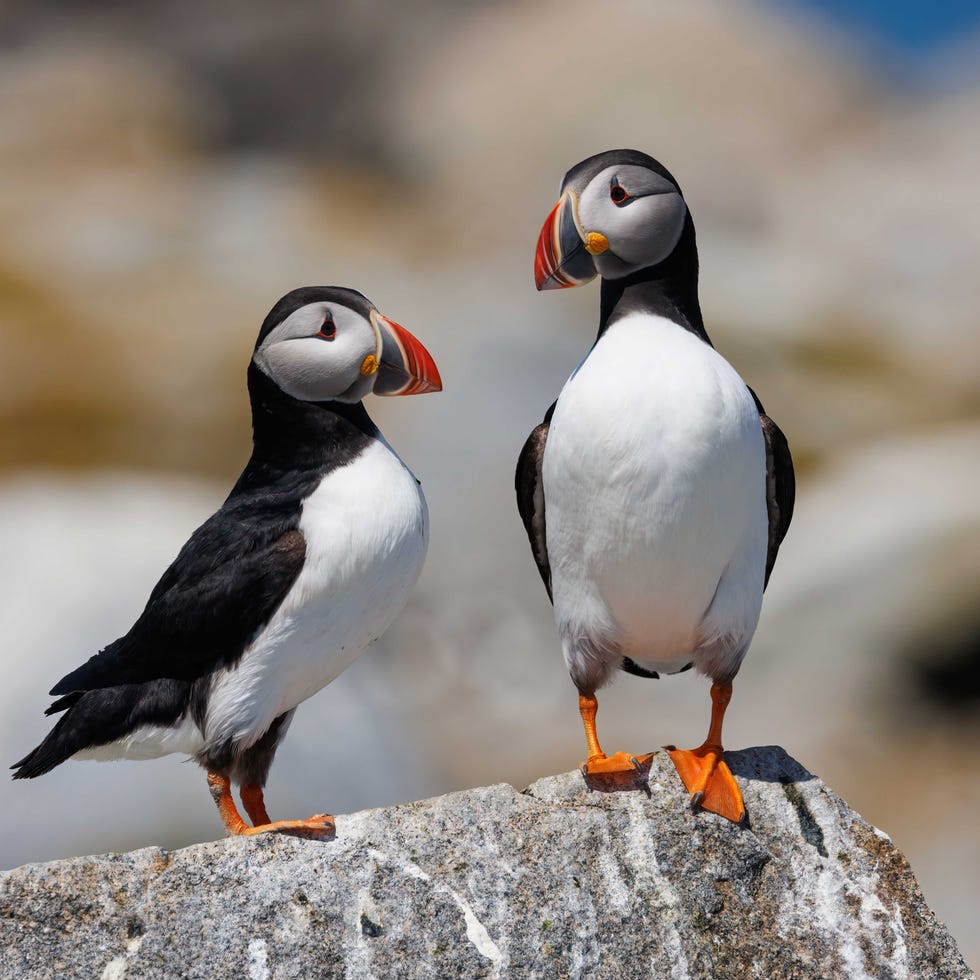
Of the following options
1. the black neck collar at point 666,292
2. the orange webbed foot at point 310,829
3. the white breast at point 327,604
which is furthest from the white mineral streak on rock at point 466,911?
the black neck collar at point 666,292

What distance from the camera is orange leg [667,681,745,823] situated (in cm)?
401

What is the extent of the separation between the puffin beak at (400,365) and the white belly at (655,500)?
16.4 inches

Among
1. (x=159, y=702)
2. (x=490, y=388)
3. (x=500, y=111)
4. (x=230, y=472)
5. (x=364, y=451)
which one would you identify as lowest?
(x=159, y=702)

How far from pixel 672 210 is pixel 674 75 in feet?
36.9

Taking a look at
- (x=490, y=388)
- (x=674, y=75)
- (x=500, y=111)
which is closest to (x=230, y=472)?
(x=490, y=388)

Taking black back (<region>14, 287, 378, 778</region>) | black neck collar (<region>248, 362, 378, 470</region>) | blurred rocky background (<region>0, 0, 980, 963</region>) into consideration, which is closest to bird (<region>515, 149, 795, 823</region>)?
black neck collar (<region>248, 362, 378, 470</region>)

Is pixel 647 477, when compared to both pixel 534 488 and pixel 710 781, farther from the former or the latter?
pixel 710 781

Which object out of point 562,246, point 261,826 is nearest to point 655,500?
point 562,246

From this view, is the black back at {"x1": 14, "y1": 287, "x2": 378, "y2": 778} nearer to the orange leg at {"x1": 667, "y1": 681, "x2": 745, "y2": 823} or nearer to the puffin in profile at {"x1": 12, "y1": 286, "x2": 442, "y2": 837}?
the puffin in profile at {"x1": 12, "y1": 286, "x2": 442, "y2": 837}

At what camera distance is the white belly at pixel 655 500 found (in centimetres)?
416

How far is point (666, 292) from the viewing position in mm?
4535

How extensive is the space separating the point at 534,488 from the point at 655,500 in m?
0.57

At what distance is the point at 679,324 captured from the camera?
4.48 m

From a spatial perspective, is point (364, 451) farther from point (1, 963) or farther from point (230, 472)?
point (230, 472)
